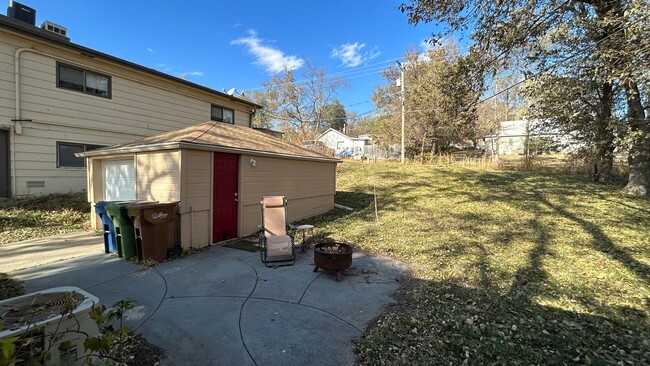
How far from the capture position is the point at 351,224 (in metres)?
8.36

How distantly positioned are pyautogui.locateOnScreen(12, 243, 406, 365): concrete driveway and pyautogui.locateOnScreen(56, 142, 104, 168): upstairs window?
4917mm

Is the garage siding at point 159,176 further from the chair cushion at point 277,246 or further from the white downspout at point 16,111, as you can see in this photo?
the white downspout at point 16,111

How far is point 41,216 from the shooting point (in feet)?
24.7

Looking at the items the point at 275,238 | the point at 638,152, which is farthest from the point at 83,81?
the point at 638,152

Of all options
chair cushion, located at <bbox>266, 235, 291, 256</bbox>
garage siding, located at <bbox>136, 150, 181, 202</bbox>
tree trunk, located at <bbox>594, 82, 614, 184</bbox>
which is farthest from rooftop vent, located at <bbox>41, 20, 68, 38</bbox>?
tree trunk, located at <bbox>594, 82, 614, 184</bbox>

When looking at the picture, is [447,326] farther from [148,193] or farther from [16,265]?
[16,265]

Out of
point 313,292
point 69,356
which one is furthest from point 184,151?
point 69,356

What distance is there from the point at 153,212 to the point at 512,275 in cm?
610

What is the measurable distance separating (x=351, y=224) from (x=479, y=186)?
750 cm

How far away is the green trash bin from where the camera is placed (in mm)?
5246

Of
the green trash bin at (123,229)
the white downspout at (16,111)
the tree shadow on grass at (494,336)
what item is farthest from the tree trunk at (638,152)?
the white downspout at (16,111)

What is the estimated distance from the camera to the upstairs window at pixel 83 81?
8.52m

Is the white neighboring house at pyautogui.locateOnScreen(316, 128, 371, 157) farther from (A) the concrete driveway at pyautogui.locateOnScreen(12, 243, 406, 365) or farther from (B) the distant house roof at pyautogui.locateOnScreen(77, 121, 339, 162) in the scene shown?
(A) the concrete driveway at pyautogui.locateOnScreen(12, 243, 406, 365)

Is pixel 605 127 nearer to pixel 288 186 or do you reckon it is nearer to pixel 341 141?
pixel 288 186
